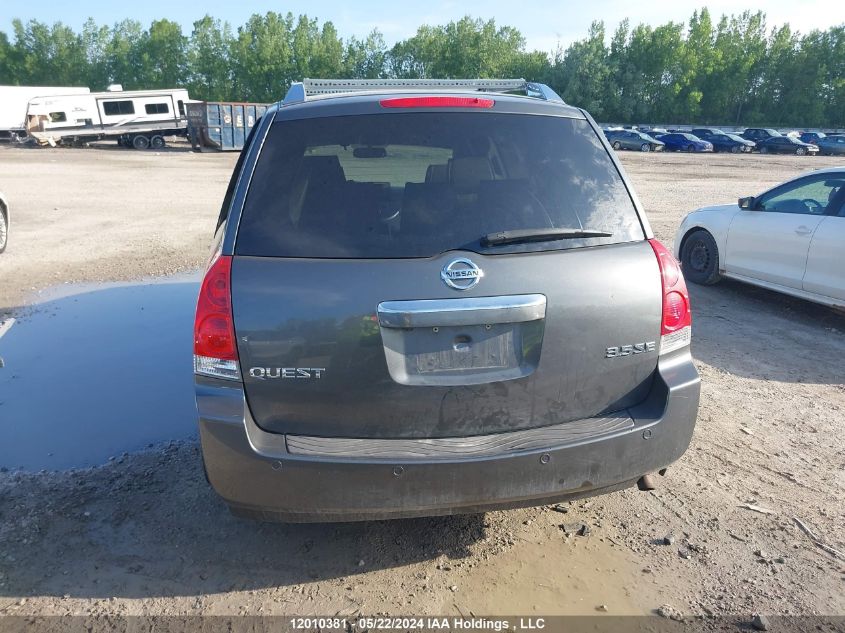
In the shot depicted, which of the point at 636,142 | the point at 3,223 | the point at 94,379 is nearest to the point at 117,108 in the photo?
the point at 3,223

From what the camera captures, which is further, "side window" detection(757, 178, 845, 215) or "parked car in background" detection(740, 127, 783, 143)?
"parked car in background" detection(740, 127, 783, 143)

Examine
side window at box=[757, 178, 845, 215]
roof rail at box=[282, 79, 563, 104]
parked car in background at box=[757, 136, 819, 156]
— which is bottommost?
parked car in background at box=[757, 136, 819, 156]

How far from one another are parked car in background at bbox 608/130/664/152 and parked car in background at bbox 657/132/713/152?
0.77 m

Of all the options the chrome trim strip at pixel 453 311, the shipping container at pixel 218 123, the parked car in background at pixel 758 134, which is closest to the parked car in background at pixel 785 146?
the parked car in background at pixel 758 134

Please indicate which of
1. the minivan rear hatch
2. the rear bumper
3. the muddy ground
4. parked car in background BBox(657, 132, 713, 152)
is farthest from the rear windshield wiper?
parked car in background BBox(657, 132, 713, 152)

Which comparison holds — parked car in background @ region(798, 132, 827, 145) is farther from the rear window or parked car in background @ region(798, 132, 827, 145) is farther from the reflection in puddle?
the rear window

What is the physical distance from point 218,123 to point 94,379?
1352 inches

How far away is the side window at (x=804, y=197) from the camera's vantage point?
6.44 m

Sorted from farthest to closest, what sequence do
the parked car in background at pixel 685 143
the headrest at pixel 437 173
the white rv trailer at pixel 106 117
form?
the parked car in background at pixel 685 143 < the white rv trailer at pixel 106 117 < the headrest at pixel 437 173

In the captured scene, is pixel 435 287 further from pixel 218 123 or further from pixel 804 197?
pixel 218 123

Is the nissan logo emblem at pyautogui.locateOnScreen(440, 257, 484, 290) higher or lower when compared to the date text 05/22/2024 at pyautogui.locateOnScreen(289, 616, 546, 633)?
higher

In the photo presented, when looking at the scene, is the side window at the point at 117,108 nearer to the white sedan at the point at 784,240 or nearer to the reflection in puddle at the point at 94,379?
the reflection in puddle at the point at 94,379

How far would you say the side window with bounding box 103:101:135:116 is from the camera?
37781 millimetres

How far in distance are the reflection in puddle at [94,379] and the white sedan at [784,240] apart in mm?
6003
